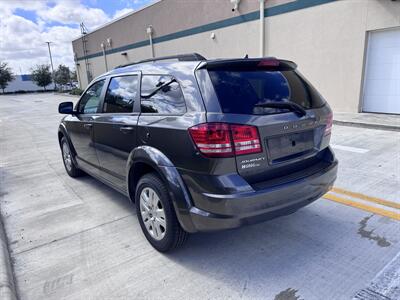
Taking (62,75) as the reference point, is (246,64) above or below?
below

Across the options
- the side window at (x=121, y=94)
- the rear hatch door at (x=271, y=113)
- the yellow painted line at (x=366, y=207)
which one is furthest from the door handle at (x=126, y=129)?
the yellow painted line at (x=366, y=207)

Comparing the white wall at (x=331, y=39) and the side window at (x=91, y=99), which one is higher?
the white wall at (x=331, y=39)

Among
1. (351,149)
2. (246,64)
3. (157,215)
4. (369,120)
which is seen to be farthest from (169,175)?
(369,120)

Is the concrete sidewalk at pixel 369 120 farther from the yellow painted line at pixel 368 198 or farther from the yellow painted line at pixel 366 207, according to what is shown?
the yellow painted line at pixel 366 207

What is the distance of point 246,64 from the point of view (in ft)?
8.55

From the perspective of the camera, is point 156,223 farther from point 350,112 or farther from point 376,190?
point 350,112

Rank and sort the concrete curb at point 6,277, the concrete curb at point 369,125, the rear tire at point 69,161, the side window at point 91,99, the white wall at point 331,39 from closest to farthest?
the concrete curb at point 6,277, the side window at point 91,99, the rear tire at point 69,161, the concrete curb at point 369,125, the white wall at point 331,39

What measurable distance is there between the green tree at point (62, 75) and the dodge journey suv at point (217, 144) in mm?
55637

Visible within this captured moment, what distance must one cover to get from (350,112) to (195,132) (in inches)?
370

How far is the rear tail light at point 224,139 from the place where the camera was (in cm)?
223

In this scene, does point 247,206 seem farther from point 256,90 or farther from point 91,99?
point 91,99

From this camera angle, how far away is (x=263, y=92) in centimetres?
255

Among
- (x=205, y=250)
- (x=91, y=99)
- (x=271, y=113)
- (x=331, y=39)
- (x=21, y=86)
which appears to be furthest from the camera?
(x=21, y=86)

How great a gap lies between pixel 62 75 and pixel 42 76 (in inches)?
192
